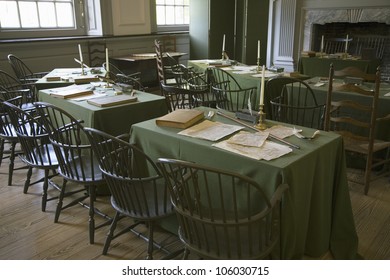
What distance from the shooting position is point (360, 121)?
2834 mm

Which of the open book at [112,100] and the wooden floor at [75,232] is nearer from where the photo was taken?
the wooden floor at [75,232]

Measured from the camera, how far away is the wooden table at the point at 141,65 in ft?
18.5

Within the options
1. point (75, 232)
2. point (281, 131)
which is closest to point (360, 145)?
point (281, 131)

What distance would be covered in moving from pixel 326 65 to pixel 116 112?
10.7 feet

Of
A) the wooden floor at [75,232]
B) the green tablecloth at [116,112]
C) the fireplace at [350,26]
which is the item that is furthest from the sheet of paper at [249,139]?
the fireplace at [350,26]

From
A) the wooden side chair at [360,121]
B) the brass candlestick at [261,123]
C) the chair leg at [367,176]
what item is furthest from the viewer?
the chair leg at [367,176]

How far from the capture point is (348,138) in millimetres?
2785

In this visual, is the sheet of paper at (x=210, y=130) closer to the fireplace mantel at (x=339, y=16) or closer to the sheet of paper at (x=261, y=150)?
the sheet of paper at (x=261, y=150)

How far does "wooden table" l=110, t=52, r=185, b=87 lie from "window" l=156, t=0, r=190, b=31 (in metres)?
0.99

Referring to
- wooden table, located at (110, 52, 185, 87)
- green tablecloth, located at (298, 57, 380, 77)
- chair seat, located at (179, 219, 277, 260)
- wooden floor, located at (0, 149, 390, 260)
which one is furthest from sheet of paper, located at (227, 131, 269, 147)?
wooden table, located at (110, 52, 185, 87)

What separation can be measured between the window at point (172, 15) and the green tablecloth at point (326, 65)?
283 cm
